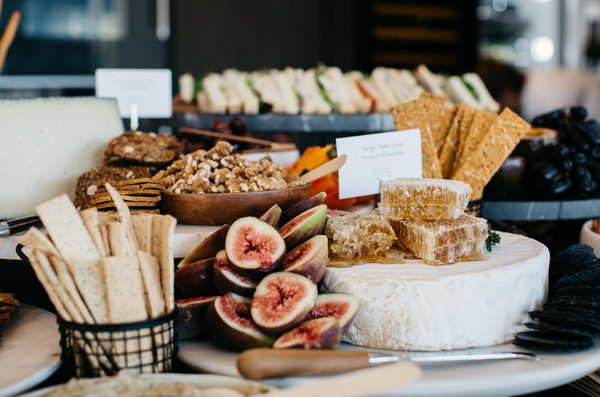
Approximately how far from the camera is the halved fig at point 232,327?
1056 mm

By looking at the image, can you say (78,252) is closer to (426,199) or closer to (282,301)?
(282,301)

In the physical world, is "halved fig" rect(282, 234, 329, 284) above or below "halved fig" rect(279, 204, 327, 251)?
below

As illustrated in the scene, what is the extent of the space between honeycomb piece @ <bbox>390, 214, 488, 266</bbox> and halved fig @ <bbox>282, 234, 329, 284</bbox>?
0.85 ft

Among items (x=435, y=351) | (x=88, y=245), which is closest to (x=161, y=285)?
(x=88, y=245)

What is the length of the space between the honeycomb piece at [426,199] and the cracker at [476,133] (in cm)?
61

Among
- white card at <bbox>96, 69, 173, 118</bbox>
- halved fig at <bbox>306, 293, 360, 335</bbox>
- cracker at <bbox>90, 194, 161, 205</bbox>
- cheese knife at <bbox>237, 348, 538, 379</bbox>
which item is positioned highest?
white card at <bbox>96, 69, 173, 118</bbox>

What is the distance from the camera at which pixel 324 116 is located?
3.74 m

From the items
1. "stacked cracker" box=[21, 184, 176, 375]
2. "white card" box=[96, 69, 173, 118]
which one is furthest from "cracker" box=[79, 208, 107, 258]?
"white card" box=[96, 69, 173, 118]

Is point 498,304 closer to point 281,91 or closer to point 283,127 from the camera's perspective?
point 283,127

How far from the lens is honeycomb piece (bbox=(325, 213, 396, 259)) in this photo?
4.11ft

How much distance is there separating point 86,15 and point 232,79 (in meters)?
2.38

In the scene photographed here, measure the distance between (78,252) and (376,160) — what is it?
1025mm

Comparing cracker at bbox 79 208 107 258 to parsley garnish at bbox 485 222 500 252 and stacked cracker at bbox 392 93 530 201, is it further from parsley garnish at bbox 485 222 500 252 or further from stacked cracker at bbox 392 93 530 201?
stacked cracker at bbox 392 93 530 201

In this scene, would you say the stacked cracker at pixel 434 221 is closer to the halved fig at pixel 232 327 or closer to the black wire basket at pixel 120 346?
the halved fig at pixel 232 327
